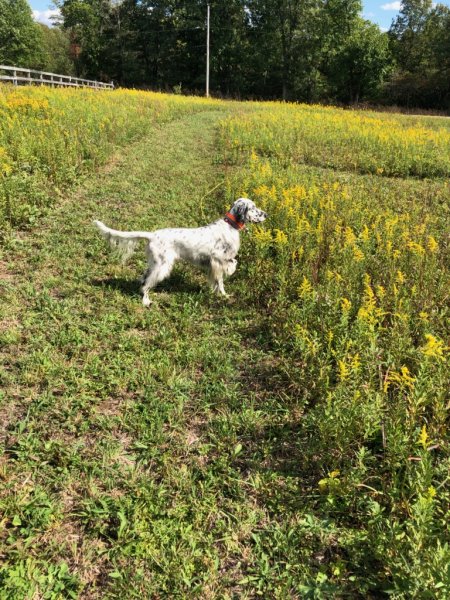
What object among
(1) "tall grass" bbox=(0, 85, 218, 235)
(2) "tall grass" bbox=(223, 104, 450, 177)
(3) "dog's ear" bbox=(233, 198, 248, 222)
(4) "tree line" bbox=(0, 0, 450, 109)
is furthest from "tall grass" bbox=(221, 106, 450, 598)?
(4) "tree line" bbox=(0, 0, 450, 109)

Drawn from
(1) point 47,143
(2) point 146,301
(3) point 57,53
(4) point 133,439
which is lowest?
(4) point 133,439

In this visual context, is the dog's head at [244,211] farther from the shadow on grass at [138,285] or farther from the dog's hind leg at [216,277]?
the shadow on grass at [138,285]

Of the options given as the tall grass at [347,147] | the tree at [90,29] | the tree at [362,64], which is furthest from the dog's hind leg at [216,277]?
the tree at [90,29]

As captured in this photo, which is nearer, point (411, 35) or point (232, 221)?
point (232, 221)

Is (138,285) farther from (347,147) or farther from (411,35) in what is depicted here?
(411,35)

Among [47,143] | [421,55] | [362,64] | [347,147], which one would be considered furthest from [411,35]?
[47,143]

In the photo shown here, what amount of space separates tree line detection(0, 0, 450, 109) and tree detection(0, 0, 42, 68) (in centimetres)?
21

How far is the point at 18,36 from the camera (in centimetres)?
6162

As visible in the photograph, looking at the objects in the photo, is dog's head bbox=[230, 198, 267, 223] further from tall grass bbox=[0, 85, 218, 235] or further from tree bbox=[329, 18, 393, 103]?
tree bbox=[329, 18, 393, 103]

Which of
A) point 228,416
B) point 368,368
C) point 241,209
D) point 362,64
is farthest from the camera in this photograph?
point 362,64

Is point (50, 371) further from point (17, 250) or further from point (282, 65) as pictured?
point (282, 65)

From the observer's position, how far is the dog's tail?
4.93m

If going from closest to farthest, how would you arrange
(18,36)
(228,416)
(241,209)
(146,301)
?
(228,416) → (146,301) → (241,209) → (18,36)

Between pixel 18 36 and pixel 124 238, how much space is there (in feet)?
244
